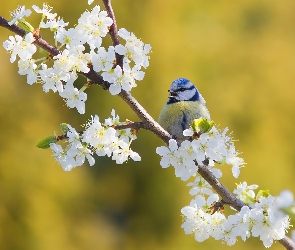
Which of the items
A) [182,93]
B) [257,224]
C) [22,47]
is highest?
[182,93]

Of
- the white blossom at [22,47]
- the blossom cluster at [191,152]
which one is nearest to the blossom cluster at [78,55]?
the white blossom at [22,47]

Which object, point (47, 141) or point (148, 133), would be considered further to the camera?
point (148, 133)

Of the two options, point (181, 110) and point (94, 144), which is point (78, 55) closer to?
point (94, 144)

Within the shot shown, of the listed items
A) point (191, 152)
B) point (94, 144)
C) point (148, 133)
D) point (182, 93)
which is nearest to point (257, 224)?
point (191, 152)

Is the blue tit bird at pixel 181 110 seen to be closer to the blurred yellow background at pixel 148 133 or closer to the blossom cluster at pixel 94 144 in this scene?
the blossom cluster at pixel 94 144

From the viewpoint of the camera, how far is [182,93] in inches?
85.0

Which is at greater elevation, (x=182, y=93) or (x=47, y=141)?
(x=182, y=93)

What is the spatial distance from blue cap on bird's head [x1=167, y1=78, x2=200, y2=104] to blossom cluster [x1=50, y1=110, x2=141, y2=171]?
31.7 inches

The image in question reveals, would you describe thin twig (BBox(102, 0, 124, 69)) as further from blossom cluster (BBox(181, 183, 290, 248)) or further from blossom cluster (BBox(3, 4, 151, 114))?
blossom cluster (BBox(181, 183, 290, 248))

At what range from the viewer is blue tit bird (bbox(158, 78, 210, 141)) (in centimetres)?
192

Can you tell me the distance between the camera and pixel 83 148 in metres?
1.27

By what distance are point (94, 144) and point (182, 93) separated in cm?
96

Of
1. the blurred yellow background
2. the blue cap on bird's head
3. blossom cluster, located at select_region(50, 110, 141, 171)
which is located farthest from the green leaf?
the blurred yellow background

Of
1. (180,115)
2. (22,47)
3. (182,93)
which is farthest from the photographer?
(182,93)
